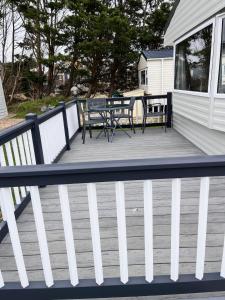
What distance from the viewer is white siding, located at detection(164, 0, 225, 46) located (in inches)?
142

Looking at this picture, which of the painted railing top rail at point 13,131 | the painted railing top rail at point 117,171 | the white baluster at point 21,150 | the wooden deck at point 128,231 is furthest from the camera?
the white baluster at point 21,150

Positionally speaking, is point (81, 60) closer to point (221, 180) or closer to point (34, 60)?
point (34, 60)

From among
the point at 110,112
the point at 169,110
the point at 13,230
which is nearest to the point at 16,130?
the point at 13,230

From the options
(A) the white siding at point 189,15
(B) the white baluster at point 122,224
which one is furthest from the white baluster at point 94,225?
(A) the white siding at point 189,15

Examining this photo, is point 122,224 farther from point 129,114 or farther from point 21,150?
point 129,114

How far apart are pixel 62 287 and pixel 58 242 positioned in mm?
681

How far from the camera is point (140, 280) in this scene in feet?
4.96

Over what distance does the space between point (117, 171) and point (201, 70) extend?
150 inches

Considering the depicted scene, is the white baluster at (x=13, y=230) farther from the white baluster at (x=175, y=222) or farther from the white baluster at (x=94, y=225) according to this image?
the white baluster at (x=175, y=222)

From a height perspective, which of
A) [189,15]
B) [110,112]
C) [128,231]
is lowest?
[128,231]

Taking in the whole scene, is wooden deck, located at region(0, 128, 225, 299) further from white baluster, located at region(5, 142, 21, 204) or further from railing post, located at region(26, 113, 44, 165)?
railing post, located at region(26, 113, 44, 165)

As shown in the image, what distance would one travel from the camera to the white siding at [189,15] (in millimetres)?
3596

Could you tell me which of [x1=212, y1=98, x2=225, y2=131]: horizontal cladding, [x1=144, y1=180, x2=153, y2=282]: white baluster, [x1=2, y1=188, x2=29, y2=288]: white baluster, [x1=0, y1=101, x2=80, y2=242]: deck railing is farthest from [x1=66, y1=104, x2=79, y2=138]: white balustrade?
[x1=144, y1=180, x2=153, y2=282]: white baluster

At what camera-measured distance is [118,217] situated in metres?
1.36
